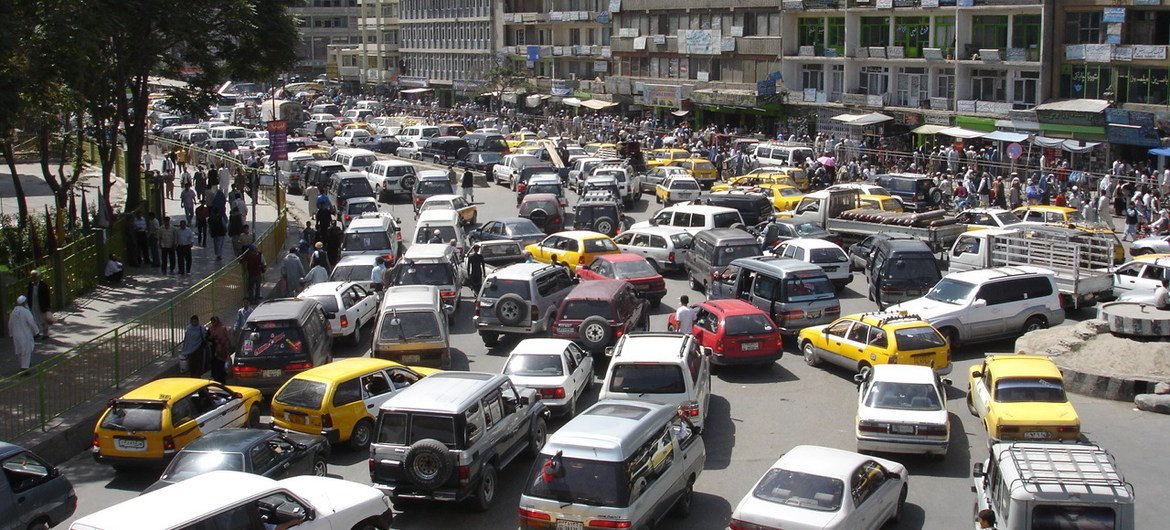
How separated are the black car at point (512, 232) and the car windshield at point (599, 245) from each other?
3461 mm

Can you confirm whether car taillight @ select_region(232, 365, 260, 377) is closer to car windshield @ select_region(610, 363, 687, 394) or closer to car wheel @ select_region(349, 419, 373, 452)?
car wheel @ select_region(349, 419, 373, 452)

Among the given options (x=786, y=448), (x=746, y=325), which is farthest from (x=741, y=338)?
(x=786, y=448)

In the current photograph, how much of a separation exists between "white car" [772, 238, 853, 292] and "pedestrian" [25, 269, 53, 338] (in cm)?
1657

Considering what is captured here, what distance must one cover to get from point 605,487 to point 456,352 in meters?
11.6

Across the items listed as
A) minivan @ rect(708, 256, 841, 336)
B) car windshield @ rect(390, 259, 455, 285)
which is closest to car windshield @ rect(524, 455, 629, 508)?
minivan @ rect(708, 256, 841, 336)

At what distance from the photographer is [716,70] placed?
7019 cm

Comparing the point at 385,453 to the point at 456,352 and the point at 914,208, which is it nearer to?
the point at 456,352

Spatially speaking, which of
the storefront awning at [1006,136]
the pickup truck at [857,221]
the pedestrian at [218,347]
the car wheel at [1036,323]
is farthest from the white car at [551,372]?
the storefront awning at [1006,136]

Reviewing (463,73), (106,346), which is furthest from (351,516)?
(463,73)

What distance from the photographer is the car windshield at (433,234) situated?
105ft

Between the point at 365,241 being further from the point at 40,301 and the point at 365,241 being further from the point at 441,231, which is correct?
the point at 40,301

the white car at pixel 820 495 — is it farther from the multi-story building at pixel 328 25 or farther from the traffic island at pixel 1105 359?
the multi-story building at pixel 328 25

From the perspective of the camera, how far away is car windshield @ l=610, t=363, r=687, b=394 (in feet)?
57.2

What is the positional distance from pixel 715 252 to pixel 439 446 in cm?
1494
